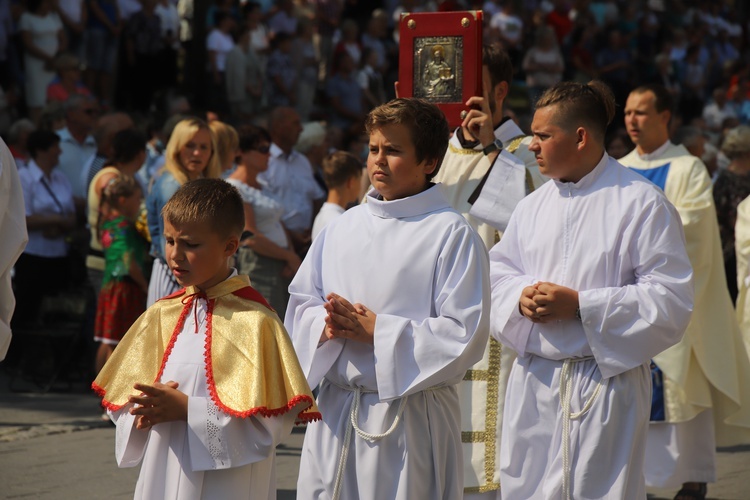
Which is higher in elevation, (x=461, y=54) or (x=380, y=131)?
(x=461, y=54)

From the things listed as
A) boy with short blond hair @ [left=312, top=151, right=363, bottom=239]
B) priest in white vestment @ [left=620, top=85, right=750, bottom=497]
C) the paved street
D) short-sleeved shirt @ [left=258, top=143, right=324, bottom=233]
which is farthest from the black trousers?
priest in white vestment @ [left=620, top=85, right=750, bottom=497]

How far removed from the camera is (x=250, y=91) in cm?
1457

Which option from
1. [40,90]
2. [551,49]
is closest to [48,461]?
[40,90]

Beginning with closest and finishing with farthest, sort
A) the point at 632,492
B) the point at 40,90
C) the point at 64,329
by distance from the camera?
the point at 632,492 < the point at 64,329 < the point at 40,90

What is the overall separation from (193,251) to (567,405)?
1.55m

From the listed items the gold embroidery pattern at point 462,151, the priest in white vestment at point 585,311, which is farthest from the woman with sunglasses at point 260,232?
the priest in white vestment at point 585,311

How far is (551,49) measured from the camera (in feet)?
57.0

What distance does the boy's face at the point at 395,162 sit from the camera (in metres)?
3.93

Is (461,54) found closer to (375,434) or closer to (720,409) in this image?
(375,434)

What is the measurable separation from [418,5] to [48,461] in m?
12.5

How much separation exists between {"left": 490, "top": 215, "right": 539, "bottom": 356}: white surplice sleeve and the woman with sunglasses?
338 cm

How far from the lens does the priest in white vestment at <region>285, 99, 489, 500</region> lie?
3.84 meters

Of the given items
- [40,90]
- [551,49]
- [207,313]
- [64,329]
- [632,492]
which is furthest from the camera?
[551,49]

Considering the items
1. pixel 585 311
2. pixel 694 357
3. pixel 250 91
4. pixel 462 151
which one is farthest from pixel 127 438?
pixel 250 91
